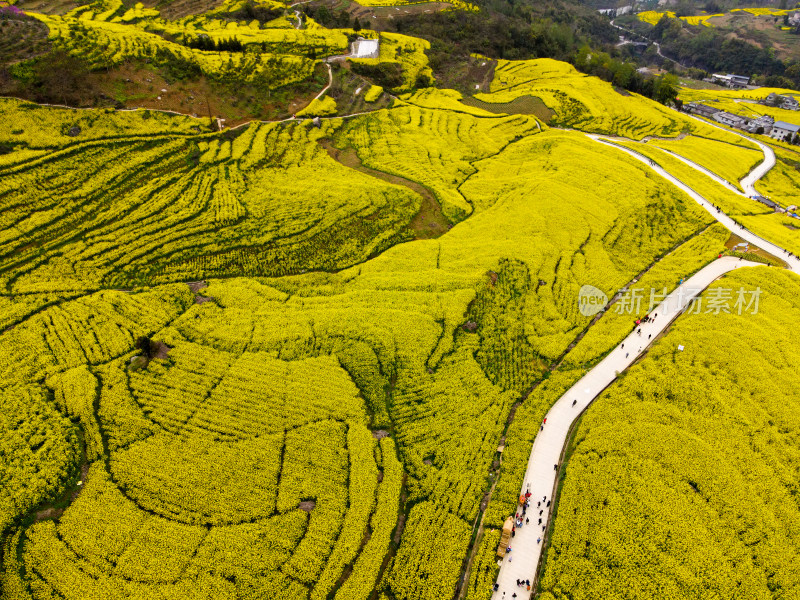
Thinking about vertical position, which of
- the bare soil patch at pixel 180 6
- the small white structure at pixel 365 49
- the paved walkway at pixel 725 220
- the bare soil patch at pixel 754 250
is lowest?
the bare soil patch at pixel 754 250

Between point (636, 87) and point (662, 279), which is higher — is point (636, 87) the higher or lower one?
the higher one

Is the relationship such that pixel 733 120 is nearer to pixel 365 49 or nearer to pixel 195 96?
pixel 365 49

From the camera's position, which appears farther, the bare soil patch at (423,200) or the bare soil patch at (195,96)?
the bare soil patch at (195,96)

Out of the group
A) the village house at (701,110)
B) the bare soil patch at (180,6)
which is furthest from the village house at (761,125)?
the bare soil patch at (180,6)

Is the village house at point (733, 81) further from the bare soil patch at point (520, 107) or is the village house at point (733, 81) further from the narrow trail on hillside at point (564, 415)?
the narrow trail on hillside at point (564, 415)

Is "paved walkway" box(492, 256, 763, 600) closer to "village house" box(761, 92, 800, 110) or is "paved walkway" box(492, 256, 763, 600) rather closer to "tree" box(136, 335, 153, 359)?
"tree" box(136, 335, 153, 359)

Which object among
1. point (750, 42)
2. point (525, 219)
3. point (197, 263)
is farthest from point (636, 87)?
point (750, 42)

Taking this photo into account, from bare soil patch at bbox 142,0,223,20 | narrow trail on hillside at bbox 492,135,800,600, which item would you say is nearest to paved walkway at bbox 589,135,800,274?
narrow trail on hillside at bbox 492,135,800,600

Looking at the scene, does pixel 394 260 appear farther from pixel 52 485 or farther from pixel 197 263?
pixel 52 485
